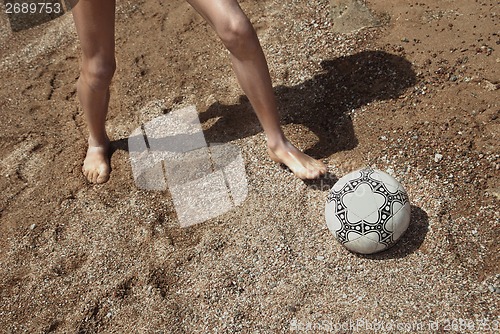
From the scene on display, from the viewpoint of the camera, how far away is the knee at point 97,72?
3.46 metres

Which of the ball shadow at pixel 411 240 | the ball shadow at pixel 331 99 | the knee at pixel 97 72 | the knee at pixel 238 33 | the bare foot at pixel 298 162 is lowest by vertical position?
the ball shadow at pixel 411 240

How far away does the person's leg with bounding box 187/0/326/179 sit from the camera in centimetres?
290

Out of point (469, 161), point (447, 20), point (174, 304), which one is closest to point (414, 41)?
point (447, 20)

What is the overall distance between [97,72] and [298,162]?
1379 mm

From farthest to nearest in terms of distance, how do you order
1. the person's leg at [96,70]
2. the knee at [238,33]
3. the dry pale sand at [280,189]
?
1. the person's leg at [96,70]
2. the dry pale sand at [280,189]
3. the knee at [238,33]

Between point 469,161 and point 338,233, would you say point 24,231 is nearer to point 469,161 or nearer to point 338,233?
point 338,233

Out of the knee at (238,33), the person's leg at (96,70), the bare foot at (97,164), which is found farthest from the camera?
the bare foot at (97,164)

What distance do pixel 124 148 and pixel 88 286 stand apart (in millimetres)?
1129

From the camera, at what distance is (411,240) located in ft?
10.3

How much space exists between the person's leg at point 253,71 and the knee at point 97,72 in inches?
31.0

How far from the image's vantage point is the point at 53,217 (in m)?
3.69

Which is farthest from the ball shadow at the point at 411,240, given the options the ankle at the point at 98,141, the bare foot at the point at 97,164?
the ankle at the point at 98,141

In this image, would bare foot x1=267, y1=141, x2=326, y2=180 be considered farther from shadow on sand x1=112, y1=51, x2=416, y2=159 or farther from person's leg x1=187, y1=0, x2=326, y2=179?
shadow on sand x1=112, y1=51, x2=416, y2=159

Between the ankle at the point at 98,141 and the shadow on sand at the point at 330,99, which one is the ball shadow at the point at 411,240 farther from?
the ankle at the point at 98,141
